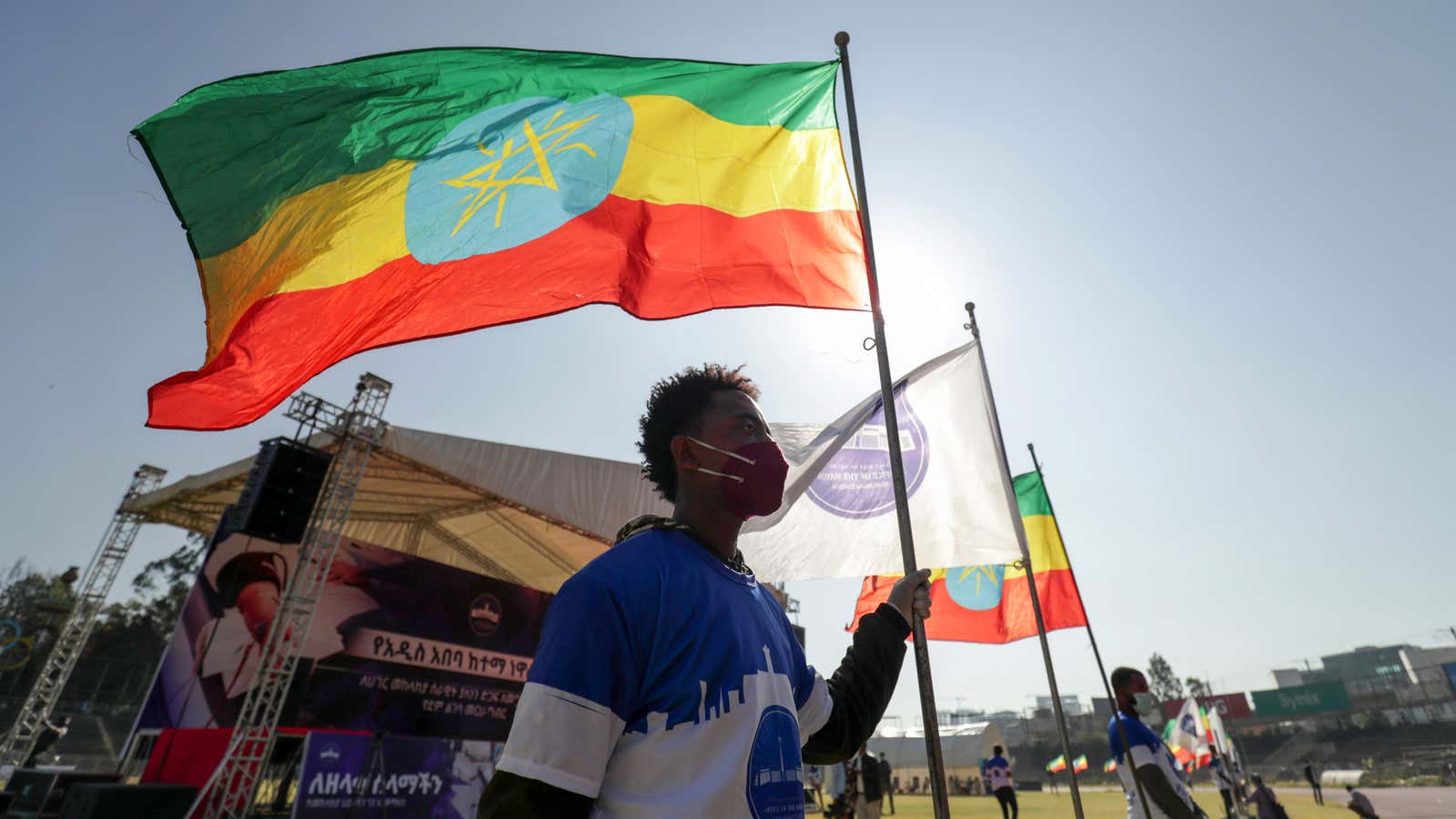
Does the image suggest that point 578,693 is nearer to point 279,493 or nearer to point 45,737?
point 279,493

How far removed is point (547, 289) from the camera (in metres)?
3.15

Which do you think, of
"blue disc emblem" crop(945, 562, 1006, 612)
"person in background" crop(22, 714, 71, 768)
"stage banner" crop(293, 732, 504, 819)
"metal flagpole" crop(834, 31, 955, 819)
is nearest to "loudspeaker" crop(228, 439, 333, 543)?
"stage banner" crop(293, 732, 504, 819)

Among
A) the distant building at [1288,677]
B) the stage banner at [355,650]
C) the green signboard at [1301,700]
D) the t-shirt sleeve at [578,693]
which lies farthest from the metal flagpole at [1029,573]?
the distant building at [1288,677]

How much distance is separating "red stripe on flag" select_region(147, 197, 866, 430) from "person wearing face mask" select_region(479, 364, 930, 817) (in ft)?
4.89

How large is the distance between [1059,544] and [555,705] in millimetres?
7354

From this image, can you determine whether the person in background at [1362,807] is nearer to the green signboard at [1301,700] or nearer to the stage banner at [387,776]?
the stage banner at [387,776]

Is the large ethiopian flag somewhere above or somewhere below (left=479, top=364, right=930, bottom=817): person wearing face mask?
above

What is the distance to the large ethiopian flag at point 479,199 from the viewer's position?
9.43ft

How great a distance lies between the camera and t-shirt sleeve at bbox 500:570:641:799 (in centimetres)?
116

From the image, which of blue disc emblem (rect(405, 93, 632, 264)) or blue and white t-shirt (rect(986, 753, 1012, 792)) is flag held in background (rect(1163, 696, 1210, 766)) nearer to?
blue and white t-shirt (rect(986, 753, 1012, 792))

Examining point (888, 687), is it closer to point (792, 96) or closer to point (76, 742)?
point (792, 96)

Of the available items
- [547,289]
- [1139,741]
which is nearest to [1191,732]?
[1139,741]

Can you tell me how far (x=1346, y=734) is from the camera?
4534cm

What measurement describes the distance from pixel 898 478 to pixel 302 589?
41.9ft
